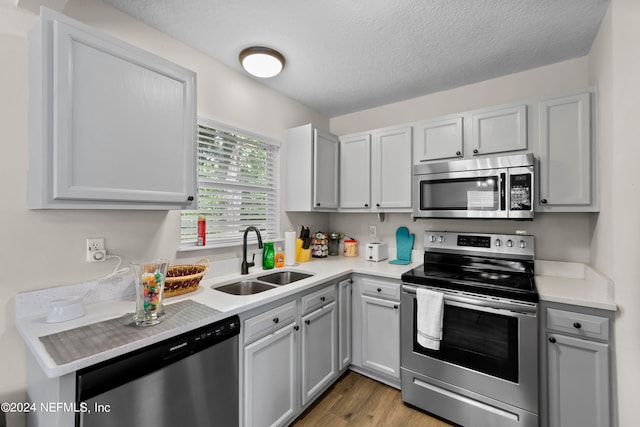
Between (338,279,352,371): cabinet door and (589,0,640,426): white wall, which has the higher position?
(589,0,640,426): white wall

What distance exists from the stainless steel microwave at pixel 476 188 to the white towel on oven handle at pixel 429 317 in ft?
2.15

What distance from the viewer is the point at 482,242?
7.68ft

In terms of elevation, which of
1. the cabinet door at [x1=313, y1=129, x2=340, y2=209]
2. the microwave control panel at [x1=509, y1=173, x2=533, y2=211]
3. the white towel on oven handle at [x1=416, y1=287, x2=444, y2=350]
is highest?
the cabinet door at [x1=313, y1=129, x2=340, y2=209]

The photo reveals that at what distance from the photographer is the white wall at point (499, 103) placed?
214 cm

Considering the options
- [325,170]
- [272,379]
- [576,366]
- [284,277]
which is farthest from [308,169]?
[576,366]

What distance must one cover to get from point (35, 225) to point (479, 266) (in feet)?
9.32

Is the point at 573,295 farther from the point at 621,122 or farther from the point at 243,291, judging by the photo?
the point at 243,291

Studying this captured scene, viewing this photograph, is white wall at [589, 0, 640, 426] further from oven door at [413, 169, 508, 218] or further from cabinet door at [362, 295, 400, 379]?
cabinet door at [362, 295, 400, 379]

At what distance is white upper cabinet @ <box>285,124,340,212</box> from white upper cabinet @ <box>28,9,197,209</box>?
4.06 feet

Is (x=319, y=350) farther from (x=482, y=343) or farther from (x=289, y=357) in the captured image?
(x=482, y=343)

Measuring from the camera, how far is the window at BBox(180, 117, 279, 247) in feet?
6.91

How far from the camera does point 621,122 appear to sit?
1483 millimetres

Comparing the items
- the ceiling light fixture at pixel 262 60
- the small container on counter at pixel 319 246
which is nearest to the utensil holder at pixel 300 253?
the small container on counter at pixel 319 246

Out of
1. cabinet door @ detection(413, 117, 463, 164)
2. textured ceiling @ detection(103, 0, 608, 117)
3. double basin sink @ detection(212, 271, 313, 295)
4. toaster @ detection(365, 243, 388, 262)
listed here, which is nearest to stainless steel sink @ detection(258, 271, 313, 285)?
double basin sink @ detection(212, 271, 313, 295)
